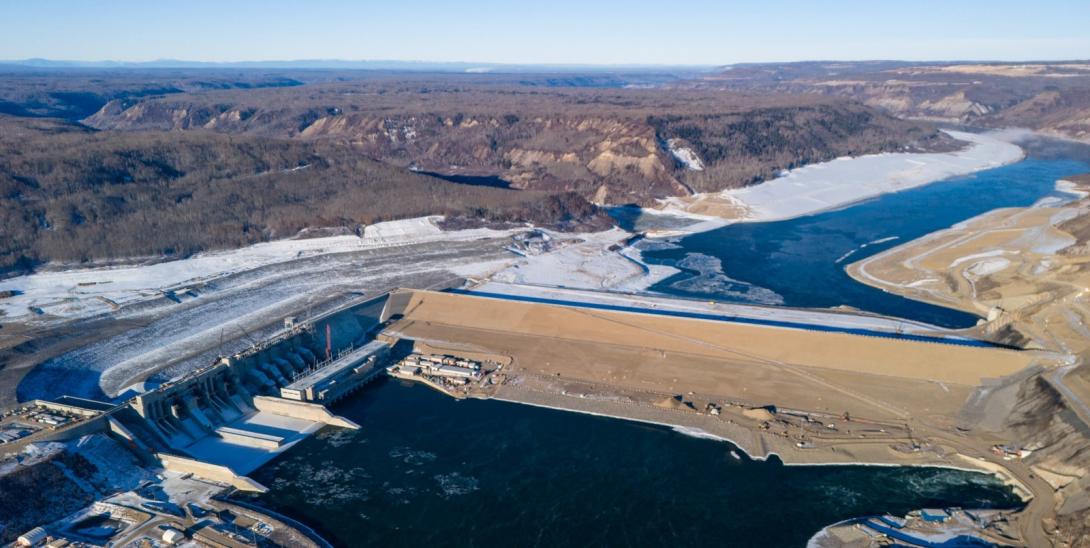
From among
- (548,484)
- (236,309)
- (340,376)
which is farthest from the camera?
(236,309)

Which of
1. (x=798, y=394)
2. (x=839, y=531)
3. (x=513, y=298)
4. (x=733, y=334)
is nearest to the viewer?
(x=839, y=531)

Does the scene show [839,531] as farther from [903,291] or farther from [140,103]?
[140,103]

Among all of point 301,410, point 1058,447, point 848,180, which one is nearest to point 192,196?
point 301,410

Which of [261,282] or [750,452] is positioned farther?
[261,282]

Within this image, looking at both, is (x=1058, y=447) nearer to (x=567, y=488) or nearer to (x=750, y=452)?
(x=750, y=452)

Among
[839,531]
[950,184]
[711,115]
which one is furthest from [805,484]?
[711,115]

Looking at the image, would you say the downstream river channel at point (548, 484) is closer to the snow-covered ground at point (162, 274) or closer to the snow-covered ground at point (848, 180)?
the snow-covered ground at point (162, 274)
